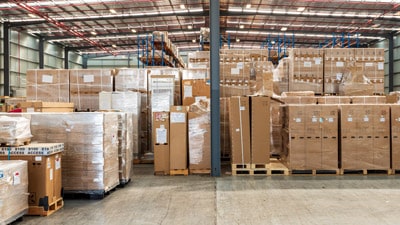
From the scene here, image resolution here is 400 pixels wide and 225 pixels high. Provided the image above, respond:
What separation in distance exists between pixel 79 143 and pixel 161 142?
2399 millimetres

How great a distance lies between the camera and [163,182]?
7102mm

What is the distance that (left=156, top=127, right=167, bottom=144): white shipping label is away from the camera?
780cm

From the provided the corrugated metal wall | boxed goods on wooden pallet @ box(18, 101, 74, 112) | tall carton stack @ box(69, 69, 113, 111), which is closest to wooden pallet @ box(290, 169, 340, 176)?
boxed goods on wooden pallet @ box(18, 101, 74, 112)

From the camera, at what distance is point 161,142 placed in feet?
25.7

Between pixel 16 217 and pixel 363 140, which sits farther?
pixel 363 140

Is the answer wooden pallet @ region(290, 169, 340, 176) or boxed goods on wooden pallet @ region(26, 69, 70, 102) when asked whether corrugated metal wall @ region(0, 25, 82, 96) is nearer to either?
boxed goods on wooden pallet @ region(26, 69, 70, 102)

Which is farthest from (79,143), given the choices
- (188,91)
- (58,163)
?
(188,91)

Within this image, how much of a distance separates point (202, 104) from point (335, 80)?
13.0 feet

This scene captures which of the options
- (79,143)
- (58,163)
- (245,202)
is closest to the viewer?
(58,163)

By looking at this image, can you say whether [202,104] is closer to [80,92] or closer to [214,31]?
[214,31]

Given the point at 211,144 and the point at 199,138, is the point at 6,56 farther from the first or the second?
the point at 211,144

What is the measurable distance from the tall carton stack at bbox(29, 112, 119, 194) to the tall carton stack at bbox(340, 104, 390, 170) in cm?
493

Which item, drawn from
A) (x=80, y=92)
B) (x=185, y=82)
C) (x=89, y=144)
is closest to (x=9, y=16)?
(x=80, y=92)

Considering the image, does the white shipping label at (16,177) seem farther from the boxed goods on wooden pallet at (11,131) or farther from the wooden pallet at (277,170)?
the wooden pallet at (277,170)
